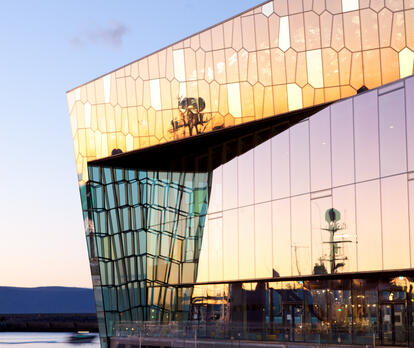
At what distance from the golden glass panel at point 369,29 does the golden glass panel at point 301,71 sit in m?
3.05

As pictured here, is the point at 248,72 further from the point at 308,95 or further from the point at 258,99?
the point at 308,95

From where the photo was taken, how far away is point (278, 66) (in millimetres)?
35031

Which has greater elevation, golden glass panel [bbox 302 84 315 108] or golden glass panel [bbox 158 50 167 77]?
golden glass panel [bbox 158 50 167 77]

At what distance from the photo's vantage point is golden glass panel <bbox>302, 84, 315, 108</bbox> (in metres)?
34.0

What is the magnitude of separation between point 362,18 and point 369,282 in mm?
10861

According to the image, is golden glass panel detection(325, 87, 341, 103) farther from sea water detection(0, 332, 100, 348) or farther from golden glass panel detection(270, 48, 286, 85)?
sea water detection(0, 332, 100, 348)

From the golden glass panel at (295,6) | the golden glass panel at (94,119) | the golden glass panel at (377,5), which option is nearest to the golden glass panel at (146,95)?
the golden glass panel at (94,119)

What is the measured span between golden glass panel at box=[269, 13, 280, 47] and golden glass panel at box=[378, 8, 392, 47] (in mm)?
5089

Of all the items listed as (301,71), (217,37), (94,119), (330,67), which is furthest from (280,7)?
(94,119)

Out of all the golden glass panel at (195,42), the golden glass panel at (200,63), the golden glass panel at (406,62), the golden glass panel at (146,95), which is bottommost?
the golden glass panel at (406,62)

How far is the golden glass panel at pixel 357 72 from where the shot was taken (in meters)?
32.2

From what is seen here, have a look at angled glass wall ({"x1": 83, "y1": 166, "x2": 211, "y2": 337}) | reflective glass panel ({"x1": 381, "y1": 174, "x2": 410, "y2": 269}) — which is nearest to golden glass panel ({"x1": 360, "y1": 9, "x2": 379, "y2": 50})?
reflective glass panel ({"x1": 381, "y1": 174, "x2": 410, "y2": 269})

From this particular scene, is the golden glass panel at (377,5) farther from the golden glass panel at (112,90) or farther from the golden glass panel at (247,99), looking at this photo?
the golden glass panel at (112,90)

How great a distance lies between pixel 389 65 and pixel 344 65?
2132 mm
